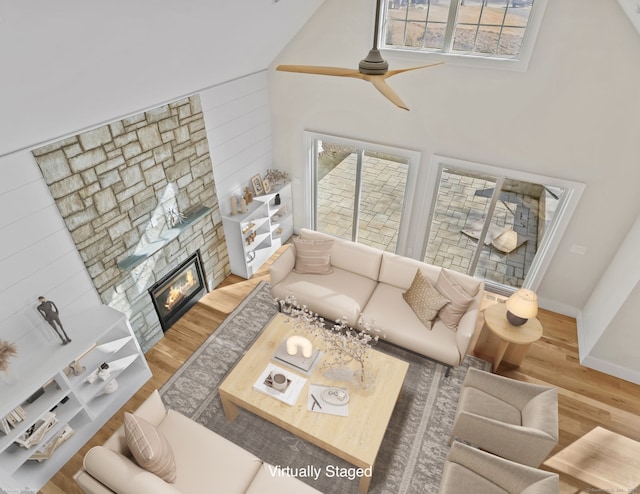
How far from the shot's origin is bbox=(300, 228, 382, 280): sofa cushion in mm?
5215

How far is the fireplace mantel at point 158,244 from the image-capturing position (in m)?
4.29

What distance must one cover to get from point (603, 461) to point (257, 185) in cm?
541

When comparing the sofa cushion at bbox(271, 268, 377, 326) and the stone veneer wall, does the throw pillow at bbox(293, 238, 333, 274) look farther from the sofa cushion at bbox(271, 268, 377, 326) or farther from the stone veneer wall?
the stone veneer wall

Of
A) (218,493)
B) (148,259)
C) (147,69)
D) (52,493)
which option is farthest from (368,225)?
(52,493)

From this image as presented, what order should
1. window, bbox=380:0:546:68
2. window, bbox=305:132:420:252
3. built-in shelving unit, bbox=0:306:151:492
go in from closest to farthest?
built-in shelving unit, bbox=0:306:151:492, window, bbox=380:0:546:68, window, bbox=305:132:420:252

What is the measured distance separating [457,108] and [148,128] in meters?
3.64

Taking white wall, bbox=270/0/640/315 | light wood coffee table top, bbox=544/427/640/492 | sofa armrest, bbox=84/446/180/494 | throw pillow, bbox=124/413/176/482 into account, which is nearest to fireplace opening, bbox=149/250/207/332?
throw pillow, bbox=124/413/176/482

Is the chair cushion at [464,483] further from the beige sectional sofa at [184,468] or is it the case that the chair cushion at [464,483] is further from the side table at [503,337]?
the side table at [503,337]

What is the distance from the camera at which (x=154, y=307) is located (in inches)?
193

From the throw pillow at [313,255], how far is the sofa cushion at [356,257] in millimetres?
127

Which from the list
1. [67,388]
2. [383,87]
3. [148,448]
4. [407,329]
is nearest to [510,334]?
[407,329]

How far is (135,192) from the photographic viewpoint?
4266 mm

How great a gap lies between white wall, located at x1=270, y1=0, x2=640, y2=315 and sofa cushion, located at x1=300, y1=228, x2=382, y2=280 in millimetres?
1481

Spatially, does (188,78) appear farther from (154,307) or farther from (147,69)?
(154,307)
